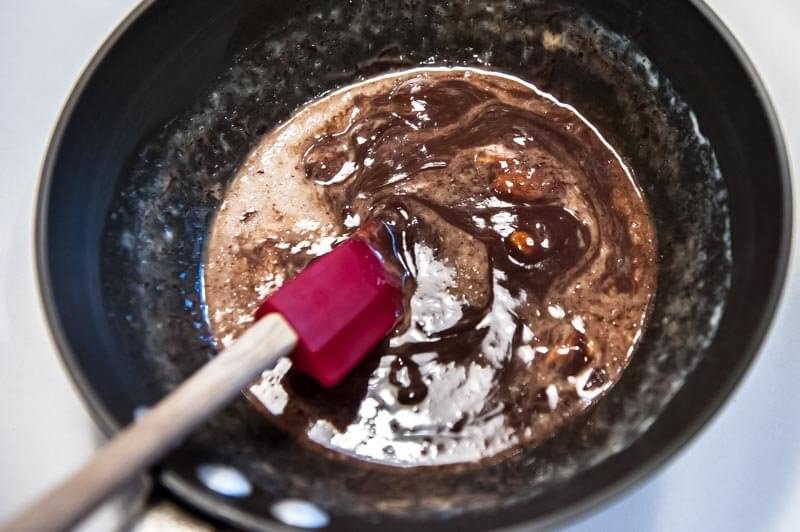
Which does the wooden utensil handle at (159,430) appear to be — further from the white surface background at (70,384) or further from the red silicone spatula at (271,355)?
the white surface background at (70,384)

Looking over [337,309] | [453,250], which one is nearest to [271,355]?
[337,309]

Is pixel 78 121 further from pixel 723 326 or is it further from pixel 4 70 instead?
pixel 723 326

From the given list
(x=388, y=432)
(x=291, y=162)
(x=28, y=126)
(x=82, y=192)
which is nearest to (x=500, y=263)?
(x=388, y=432)

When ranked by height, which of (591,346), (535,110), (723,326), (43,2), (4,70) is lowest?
(723,326)

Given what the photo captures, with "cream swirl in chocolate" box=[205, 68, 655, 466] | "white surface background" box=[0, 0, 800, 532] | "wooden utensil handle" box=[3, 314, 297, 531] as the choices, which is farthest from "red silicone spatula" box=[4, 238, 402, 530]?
"white surface background" box=[0, 0, 800, 532]

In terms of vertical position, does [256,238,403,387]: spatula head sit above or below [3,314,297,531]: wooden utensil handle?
above

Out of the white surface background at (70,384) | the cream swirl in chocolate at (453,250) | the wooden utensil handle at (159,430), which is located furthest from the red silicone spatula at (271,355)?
the white surface background at (70,384)

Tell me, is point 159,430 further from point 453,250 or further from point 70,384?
point 453,250

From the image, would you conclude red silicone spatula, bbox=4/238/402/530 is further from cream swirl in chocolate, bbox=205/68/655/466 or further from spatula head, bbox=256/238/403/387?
cream swirl in chocolate, bbox=205/68/655/466
